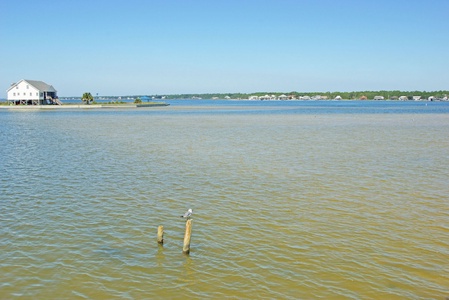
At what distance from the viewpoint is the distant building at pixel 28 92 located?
127812mm

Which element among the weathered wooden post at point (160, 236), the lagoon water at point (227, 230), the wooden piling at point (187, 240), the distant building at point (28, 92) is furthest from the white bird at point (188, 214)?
the distant building at point (28, 92)

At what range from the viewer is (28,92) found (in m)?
129

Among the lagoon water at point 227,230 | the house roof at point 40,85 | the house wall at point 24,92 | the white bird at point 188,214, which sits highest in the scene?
the house roof at point 40,85

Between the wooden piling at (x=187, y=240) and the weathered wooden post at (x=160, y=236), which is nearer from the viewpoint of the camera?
the wooden piling at (x=187, y=240)

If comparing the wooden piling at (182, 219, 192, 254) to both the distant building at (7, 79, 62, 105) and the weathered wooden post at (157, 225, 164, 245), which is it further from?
the distant building at (7, 79, 62, 105)

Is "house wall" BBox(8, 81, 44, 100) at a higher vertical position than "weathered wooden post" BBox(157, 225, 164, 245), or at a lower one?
higher

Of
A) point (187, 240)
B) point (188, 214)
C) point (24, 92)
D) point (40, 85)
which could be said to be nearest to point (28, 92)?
point (24, 92)

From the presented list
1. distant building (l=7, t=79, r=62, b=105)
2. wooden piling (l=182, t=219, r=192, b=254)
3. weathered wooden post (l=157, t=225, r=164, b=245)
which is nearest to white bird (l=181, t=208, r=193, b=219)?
weathered wooden post (l=157, t=225, r=164, b=245)

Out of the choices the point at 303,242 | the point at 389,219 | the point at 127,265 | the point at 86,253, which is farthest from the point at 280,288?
the point at 389,219

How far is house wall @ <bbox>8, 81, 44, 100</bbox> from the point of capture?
419 feet

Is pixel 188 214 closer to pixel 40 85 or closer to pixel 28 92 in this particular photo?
pixel 28 92

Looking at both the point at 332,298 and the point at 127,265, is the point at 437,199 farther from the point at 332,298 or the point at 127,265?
the point at 127,265

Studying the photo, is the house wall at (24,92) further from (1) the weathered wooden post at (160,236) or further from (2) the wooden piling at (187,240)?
(2) the wooden piling at (187,240)

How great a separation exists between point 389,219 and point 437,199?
176 inches
